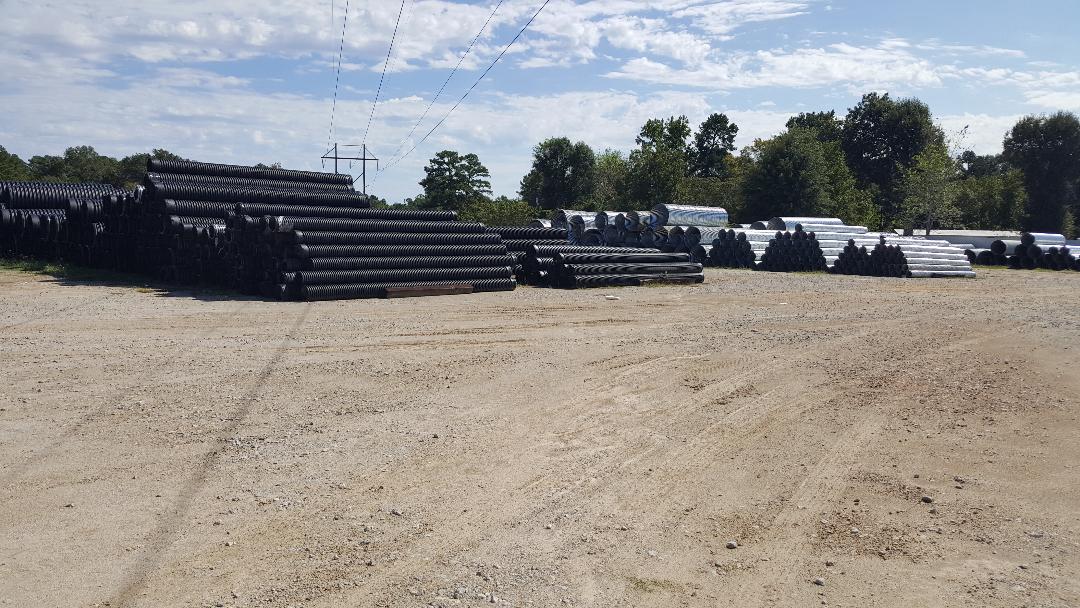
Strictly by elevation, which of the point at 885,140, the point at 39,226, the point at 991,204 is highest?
the point at 885,140

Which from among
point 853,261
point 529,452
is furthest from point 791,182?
point 529,452

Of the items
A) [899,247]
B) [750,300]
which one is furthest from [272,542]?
[899,247]

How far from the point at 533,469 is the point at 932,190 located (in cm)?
5723

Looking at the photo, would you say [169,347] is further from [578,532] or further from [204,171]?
[204,171]

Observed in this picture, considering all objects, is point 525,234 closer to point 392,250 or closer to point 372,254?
point 392,250

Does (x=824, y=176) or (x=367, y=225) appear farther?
(x=824, y=176)

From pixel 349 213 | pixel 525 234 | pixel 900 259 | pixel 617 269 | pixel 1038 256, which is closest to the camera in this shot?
pixel 349 213

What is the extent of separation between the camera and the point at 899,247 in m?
30.5

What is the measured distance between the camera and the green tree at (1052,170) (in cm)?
7531

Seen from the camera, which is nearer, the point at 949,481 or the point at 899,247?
the point at 949,481

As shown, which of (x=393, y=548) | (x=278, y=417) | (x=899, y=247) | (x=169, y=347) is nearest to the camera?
(x=393, y=548)

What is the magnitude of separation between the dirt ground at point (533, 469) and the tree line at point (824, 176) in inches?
1691

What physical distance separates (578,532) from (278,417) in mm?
3970

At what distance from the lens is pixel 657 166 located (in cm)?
5591
